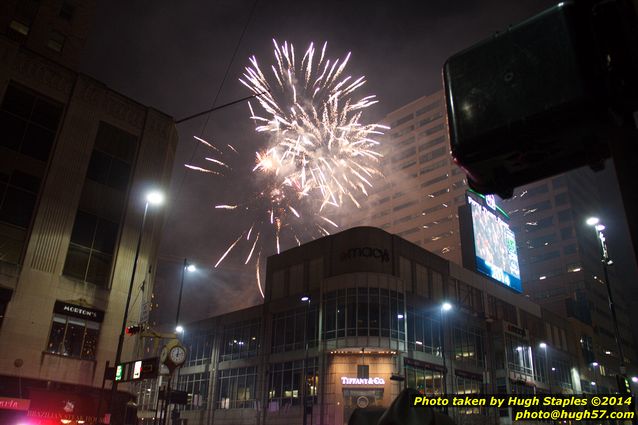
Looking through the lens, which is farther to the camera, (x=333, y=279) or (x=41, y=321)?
(x=333, y=279)

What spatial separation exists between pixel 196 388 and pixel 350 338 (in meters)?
29.1

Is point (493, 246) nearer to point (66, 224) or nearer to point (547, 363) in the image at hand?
point (547, 363)

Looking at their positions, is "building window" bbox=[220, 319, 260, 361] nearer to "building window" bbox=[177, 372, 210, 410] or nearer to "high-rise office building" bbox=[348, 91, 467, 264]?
"building window" bbox=[177, 372, 210, 410]

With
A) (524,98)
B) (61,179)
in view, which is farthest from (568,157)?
(61,179)

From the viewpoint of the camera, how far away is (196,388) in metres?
65.7

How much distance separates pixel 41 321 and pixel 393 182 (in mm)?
121934

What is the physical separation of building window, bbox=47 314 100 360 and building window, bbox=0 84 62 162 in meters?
10.0

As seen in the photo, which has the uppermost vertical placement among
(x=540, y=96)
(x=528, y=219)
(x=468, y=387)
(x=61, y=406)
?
(x=528, y=219)

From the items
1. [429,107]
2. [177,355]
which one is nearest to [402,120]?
[429,107]

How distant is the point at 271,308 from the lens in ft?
191

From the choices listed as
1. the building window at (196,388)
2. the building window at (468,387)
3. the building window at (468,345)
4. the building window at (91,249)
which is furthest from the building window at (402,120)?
the building window at (91,249)

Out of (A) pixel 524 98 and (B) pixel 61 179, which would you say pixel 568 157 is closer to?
(A) pixel 524 98

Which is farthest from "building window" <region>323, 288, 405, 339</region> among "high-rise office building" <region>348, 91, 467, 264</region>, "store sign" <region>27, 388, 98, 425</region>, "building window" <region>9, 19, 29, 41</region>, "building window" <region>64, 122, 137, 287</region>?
"high-rise office building" <region>348, 91, 467, 264</region>

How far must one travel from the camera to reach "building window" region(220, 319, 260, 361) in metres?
59.2
